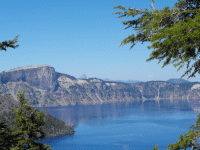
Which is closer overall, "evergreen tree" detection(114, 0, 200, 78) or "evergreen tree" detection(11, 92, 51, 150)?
"evergreen tree" detection(114, 0, 200, 78)

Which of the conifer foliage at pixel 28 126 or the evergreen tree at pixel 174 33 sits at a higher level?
the evergreen tree at pixel 174 33

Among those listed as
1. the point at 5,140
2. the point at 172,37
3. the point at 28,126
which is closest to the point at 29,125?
the point at 28,126

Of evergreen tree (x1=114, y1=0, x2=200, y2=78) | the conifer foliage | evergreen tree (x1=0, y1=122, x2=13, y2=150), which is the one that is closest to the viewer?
evergreen tree (x1=114, y1=0, x2=200, y2=78)

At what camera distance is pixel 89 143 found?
501 ft

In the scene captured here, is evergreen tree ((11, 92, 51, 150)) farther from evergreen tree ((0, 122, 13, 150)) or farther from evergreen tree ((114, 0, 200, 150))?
evergreen tree ((114, 0, 200, 150))

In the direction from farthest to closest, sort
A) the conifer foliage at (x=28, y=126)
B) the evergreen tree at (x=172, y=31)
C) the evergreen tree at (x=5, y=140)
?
the conifer foliage at (x=28, y=126) → the evergreen tree at (x=5, y=140) → the evergreen tree at (x=172, y=31)

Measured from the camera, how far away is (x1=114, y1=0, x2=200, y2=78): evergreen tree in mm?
4230

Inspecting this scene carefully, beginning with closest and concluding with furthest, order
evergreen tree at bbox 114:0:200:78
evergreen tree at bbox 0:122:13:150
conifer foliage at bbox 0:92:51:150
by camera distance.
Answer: evergreen tree at bbox 114:0:200:78 < evergreen tree at bbox 0:122:13:150 < conifer foliage at bbox 0:92:51:150

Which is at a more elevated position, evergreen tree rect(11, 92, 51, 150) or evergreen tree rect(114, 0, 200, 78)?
evergreen tree rect(114, 0, 200, 78)

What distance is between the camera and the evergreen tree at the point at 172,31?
13.9 feet

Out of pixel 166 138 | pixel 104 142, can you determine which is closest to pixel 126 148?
pixel 104 142

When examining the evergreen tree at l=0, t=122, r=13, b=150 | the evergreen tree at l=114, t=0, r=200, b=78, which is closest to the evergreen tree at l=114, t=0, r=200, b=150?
the evergreen tree at l=114, t=0, r=200, b=78

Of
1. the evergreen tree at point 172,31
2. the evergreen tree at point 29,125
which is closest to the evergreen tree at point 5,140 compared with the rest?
the evergreen tree at point 29,125

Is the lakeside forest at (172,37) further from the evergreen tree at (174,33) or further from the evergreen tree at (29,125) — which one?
the evergreen tree at (29,125)
